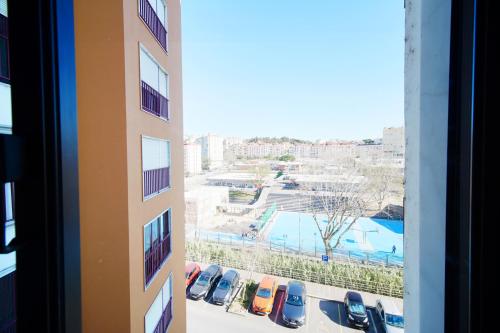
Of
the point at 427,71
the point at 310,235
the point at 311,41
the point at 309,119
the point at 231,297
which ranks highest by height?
the point at 311,41

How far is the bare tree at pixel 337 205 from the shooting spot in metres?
4.97

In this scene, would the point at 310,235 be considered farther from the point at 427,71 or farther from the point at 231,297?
the point at 427,71

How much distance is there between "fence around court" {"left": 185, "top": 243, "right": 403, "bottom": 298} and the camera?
13.4ft

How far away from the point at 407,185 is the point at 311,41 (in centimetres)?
392

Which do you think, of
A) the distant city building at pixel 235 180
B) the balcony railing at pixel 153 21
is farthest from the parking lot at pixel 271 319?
the balcony railing at pixel 153 21

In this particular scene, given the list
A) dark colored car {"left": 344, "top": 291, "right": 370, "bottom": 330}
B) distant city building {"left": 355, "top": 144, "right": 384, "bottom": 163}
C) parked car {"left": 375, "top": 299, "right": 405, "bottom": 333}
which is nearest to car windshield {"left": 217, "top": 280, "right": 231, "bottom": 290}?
dark colored car {"left": 344, "top": 291, "right": 370, "bottom": 330}

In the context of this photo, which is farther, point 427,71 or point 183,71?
point 183,71

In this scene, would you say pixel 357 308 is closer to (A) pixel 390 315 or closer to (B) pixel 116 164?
(A) pixel 390 315

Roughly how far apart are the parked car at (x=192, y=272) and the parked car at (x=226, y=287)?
0.77 metres

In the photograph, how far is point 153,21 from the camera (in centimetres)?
188

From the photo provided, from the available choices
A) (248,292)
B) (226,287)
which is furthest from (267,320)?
(226,287)

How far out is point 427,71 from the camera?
22.7 inches

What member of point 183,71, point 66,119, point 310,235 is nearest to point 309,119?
point 310,235

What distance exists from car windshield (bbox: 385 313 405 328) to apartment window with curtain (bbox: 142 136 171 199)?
13.0ft
